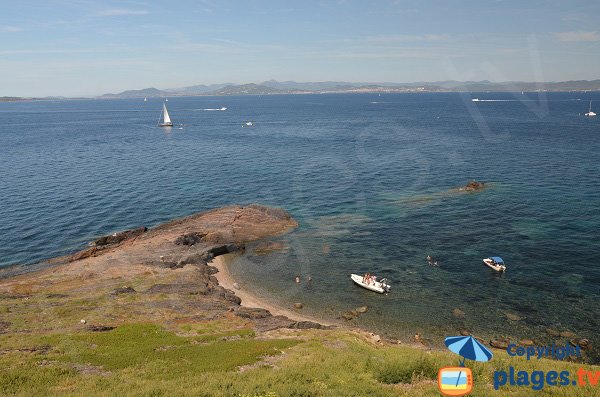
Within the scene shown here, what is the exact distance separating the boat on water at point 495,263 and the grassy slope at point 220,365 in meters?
24.0

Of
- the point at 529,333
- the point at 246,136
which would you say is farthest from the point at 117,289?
the point at 246,136

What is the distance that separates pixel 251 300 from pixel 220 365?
73.7 ft

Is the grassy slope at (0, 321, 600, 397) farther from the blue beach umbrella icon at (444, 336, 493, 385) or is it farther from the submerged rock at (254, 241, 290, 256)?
the submerged rock at (254, 241, 290, 256)

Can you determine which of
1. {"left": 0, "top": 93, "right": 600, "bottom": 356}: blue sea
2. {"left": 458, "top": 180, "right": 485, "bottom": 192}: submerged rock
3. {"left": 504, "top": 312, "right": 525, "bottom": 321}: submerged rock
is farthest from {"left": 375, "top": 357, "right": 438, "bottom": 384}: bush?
{"left": 458, "top": 180, "right": 485, "bottom": 192}: submerged rock

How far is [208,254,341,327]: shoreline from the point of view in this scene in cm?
4712

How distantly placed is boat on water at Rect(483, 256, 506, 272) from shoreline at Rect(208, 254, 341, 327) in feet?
78.1

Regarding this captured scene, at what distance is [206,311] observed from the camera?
4416 cm

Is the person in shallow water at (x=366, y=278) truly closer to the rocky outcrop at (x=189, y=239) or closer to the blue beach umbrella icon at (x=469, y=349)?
the blue beach umbrella icon at (x=469, y=349)

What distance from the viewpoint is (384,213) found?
78.4 meters

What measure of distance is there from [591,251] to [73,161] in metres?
138

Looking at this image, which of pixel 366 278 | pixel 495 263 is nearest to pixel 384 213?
pixel 495 263

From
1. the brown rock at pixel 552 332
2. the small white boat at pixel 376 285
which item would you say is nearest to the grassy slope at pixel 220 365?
the brown rock at pixel 552 332

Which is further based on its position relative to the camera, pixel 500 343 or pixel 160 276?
pixel 160 276

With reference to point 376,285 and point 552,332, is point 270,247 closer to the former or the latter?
point 376,285
